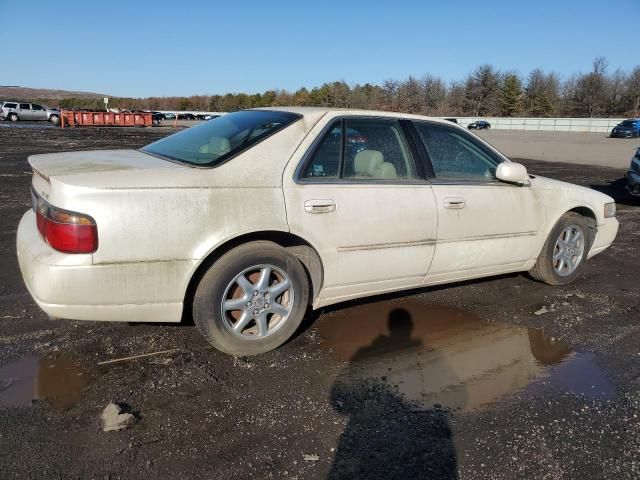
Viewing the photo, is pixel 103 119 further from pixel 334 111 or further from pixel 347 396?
pixel 347 396

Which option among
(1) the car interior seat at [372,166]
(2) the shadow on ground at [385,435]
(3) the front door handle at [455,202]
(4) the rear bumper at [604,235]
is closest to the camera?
(2) the shadow on ground at [385,435]

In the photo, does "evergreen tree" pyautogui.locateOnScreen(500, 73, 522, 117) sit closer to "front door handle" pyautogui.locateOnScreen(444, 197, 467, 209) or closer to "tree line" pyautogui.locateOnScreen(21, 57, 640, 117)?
"tree line" pyautogui.locateOnScreen(21, 57, 640, 117)

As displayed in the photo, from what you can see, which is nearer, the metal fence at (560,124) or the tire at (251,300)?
the tire at (251,300)

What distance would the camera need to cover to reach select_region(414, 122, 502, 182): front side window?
3.96m

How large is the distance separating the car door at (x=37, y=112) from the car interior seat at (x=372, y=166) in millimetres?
48424

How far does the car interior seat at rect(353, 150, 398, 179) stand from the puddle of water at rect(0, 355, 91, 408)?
222cm

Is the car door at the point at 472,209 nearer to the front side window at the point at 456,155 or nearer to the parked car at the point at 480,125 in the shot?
the front side window at the point at 456,155

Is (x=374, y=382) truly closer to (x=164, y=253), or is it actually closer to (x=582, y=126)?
(x=164, y=253)

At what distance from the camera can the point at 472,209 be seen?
156 inches

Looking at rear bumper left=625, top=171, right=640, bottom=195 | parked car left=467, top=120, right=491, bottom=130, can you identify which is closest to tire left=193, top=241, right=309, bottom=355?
rear bumper left=625, top=171, right=640, bottom=195

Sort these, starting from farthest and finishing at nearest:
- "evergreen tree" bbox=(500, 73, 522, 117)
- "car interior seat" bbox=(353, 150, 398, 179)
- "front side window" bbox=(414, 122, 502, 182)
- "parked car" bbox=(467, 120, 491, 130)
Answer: "evergreen tree" bbox=(500, 73, 522, 117)
"parked car" bbox=(467, 120, 491, 130)
"front side window" bbox=(414, 122, 502, 182)
"car interior seat" bbox=(353, 150, 398, 179)

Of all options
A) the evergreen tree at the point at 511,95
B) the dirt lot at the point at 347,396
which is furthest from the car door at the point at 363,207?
the evergreen tree at the point at 511,95

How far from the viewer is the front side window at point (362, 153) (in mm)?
3432

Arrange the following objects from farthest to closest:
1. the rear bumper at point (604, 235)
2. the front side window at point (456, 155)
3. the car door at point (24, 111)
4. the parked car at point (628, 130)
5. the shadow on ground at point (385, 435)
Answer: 1. the car door at point (24, 111)
2. the parked car at point (628, 130)
3. the rear bumper at point (604, 235)
4. the front side window at point (456, 155)
5. the shadow on ground at point (385, 435)
